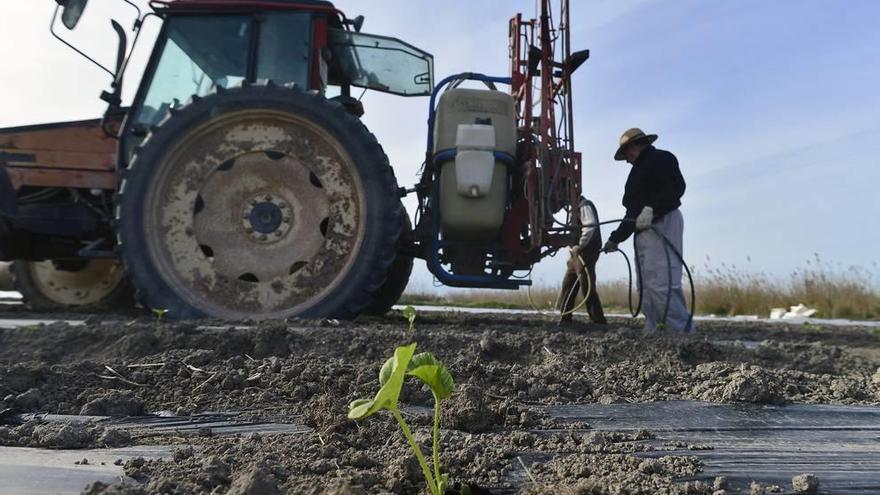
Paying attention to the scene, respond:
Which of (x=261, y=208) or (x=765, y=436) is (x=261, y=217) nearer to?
(x=261, y=208)

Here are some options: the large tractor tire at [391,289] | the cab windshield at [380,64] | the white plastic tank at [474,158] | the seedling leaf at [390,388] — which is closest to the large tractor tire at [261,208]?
the white plastic tank at [474,158]

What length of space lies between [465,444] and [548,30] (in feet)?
11.5

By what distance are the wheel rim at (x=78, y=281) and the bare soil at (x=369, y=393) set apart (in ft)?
8.63

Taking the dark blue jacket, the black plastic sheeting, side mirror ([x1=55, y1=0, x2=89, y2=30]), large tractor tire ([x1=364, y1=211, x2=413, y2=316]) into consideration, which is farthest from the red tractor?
the black plastic sheeting

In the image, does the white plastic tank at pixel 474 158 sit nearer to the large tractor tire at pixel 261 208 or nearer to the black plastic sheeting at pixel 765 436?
the large tractor tire at pixel 261 208

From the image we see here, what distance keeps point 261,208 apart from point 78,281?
2596mm

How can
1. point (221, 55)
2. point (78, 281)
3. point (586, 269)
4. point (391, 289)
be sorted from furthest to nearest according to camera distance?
point (78, 281)
point (391, 289)
point (586, 269)
point (221, 55)

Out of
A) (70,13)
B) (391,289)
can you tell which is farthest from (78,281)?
(391,289)

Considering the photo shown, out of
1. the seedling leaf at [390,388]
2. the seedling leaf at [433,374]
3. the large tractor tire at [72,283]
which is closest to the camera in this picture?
the seedling leaf at [390,388]

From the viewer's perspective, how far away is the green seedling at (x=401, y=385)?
1025mm

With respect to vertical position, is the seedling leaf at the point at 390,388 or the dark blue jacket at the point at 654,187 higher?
the dark blue jacket at the point at 654,187

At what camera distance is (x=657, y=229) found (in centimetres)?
436

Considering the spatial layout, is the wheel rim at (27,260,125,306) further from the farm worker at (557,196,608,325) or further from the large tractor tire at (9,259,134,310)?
the farm worker at (557,196,608,325)

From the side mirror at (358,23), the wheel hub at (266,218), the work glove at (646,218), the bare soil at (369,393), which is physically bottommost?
the bare soil at (369,393)
